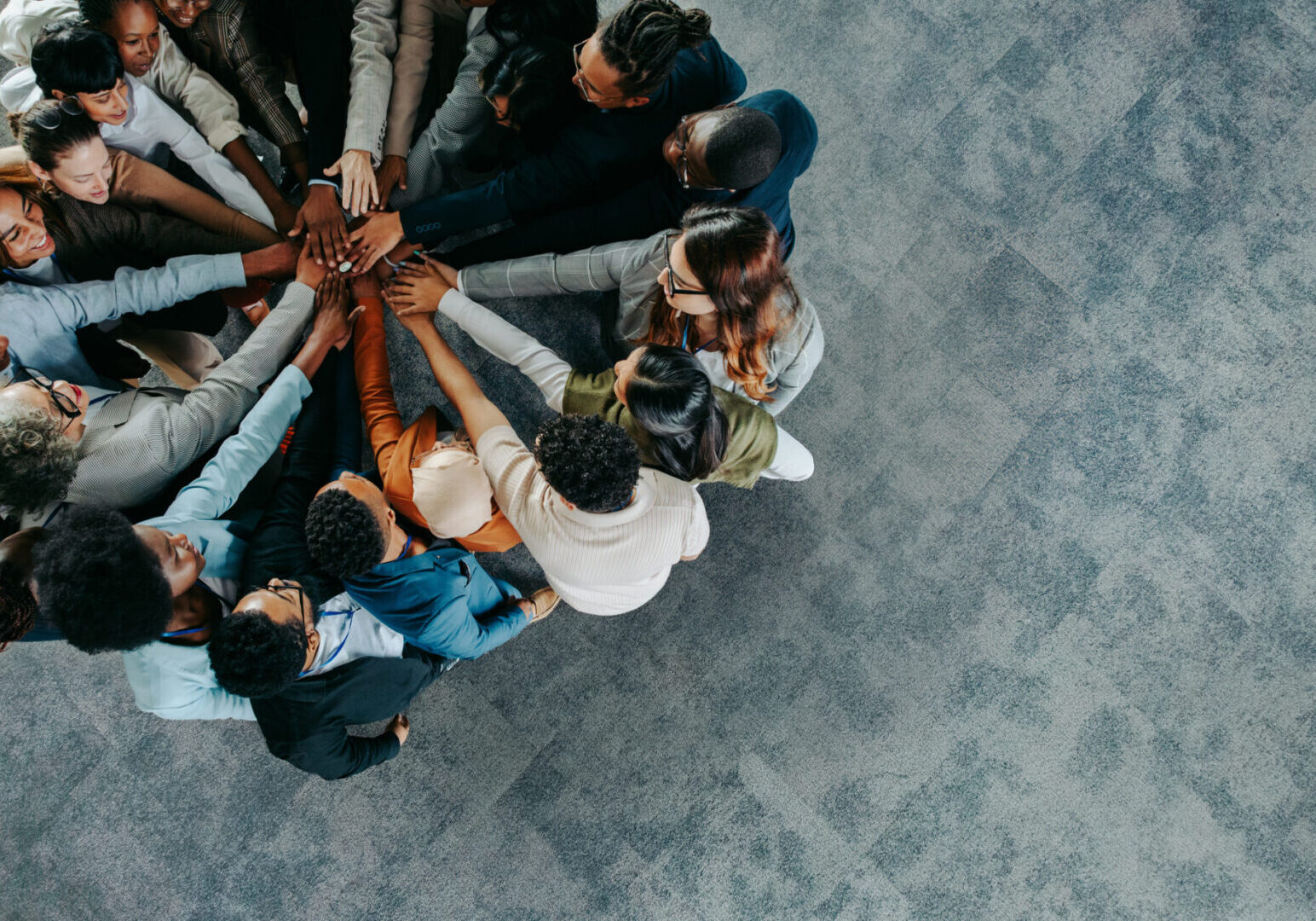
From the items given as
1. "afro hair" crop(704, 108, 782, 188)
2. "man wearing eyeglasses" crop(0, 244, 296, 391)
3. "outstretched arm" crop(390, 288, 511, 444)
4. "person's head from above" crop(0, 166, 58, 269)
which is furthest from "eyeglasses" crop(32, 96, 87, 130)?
"afro hair" crop(704, 108, 782, 188)

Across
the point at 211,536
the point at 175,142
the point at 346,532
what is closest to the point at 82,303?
the point at 175,142

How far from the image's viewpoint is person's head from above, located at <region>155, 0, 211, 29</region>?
7.56 ft

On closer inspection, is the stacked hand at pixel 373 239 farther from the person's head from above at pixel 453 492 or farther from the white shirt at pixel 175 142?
the person's head from above at pixel 453 492

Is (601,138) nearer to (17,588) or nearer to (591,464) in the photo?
(591,464)

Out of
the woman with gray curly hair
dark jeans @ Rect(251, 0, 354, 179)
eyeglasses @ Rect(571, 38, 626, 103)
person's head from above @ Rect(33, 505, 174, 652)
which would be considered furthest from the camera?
dark jeans @ Rect(251, 0, 354, 179)

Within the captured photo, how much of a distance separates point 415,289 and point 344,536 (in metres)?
0.96

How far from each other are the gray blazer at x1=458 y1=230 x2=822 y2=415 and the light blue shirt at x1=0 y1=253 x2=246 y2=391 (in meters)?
0.77

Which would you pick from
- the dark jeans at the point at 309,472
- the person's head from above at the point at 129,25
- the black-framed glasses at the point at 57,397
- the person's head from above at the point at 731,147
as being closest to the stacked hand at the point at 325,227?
the dark jeans at the point at 309,472

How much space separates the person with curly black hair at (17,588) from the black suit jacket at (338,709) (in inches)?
21.8

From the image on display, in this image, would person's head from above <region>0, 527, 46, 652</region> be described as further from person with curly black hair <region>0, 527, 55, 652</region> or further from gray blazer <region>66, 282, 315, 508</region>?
gray blazer <region>66, 282, 315, 508</region>

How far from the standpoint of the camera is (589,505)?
1856 mm

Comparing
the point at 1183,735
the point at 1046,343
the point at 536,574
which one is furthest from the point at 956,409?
the point at 536,574

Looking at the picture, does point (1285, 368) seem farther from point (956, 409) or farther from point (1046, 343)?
point (956, 409)

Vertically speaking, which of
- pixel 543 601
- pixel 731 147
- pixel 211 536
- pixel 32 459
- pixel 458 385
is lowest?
pixel 543 601
